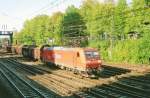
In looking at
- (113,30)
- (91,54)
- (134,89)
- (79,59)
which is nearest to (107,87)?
(134,89)

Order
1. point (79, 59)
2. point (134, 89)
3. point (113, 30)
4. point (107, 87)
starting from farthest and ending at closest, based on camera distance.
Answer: point (113, 30) < point (79, 59) < point (107, 87) < point (134, 89)

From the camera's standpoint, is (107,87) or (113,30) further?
(113,30)

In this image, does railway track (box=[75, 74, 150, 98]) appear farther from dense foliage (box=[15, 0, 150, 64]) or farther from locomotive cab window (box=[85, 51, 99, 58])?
dense foliage (box=[15, 0, 150, 64])

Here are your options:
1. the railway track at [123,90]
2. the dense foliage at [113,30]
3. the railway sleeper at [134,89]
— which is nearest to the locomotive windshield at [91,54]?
the railway track at [123,90]

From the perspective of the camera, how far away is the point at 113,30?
5466 cm

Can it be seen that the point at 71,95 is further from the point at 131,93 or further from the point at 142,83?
the point at 142,83

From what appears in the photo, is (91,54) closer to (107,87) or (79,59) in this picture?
(79,59)

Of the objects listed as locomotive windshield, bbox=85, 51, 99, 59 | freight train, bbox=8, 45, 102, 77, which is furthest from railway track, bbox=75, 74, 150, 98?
locomotive windshield, bbox=85, 51, 99, 59

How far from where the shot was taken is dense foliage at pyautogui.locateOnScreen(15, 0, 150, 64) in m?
47.0

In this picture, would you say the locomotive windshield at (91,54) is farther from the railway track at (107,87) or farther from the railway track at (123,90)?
the railway track at (123,90)

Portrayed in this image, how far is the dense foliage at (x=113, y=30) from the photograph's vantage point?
47000 mm

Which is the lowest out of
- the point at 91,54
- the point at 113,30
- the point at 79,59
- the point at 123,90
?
the point at 123,90

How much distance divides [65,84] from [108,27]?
110ft

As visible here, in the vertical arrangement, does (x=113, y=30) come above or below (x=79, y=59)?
above
